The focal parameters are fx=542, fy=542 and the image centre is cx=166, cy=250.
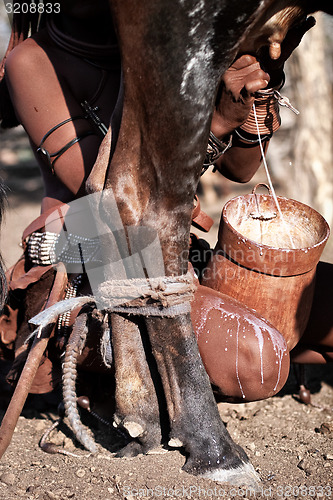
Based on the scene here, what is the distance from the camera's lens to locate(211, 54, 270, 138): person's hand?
1771 mm

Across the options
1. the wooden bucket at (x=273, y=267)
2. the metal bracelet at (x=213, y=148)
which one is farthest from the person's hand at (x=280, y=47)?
the wooden bucket at (x=273, y=267)

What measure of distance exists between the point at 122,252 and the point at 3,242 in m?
3.44

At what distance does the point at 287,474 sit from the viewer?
6.24 ft

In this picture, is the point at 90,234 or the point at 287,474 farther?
the point at 90,234

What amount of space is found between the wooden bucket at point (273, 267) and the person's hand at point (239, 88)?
40cm

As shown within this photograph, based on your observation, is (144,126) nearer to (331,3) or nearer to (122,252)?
(122,252)

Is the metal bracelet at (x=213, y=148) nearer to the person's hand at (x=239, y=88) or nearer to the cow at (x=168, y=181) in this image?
the person's hand at (x=239, y=88)

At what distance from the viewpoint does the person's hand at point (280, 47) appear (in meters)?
1.70

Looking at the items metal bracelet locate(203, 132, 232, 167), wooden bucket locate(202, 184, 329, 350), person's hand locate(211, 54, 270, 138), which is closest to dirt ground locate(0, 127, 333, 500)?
wooden bucket locate(202, 184, 329, 350)

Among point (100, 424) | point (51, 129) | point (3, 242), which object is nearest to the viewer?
point (51, 129)

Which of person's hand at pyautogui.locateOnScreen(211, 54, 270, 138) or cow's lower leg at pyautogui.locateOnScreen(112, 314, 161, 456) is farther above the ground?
person's hand at pyautogui.locateOnScreen(211, 54, 270, 138)

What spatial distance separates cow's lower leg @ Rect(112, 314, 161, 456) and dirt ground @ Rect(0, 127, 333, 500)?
132mm

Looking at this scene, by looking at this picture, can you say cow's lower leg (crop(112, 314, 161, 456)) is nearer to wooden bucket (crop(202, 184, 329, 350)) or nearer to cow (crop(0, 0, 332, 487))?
cow (crop(0, 0, 332, 487))

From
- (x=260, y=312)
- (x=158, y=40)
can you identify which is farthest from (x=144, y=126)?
(x=260, y=312)
